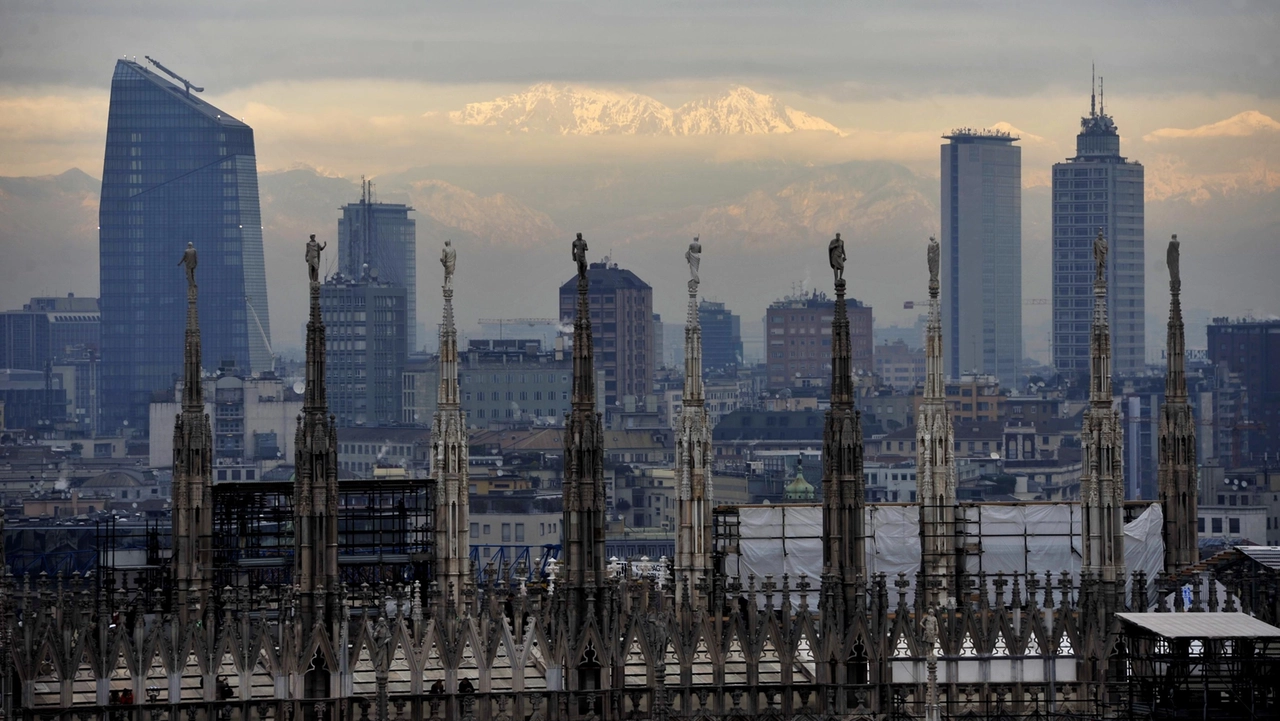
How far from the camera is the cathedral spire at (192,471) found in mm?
65938

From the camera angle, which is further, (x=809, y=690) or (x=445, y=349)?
(x=445, y=349)

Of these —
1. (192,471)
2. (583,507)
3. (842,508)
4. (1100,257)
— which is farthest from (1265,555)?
(192,471)

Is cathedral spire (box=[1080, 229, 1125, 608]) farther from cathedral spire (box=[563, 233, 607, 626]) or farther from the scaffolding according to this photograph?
cathedral spire (box=[563, 233, 607, 626])

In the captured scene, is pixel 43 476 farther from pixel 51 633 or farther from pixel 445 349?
pixel 51 633

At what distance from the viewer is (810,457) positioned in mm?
190625

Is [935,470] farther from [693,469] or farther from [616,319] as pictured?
[616,319]

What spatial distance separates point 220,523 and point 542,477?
9766 centimetres

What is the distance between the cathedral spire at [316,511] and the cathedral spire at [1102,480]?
1801 centimetres

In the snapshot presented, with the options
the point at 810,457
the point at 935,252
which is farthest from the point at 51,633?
the point at 810,457

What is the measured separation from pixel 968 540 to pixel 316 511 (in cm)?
2304

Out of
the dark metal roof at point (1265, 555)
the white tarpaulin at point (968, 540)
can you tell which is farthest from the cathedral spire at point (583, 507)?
the dark metal roof at point (1265, 555)

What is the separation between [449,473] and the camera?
7650 cm

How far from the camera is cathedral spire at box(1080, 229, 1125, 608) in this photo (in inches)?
2335

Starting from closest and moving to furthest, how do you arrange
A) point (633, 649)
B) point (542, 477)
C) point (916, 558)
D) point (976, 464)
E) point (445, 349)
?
point (633, 649) < point (916, 558) < point (445, 349) < point (542, 477) < point (976, 464)
